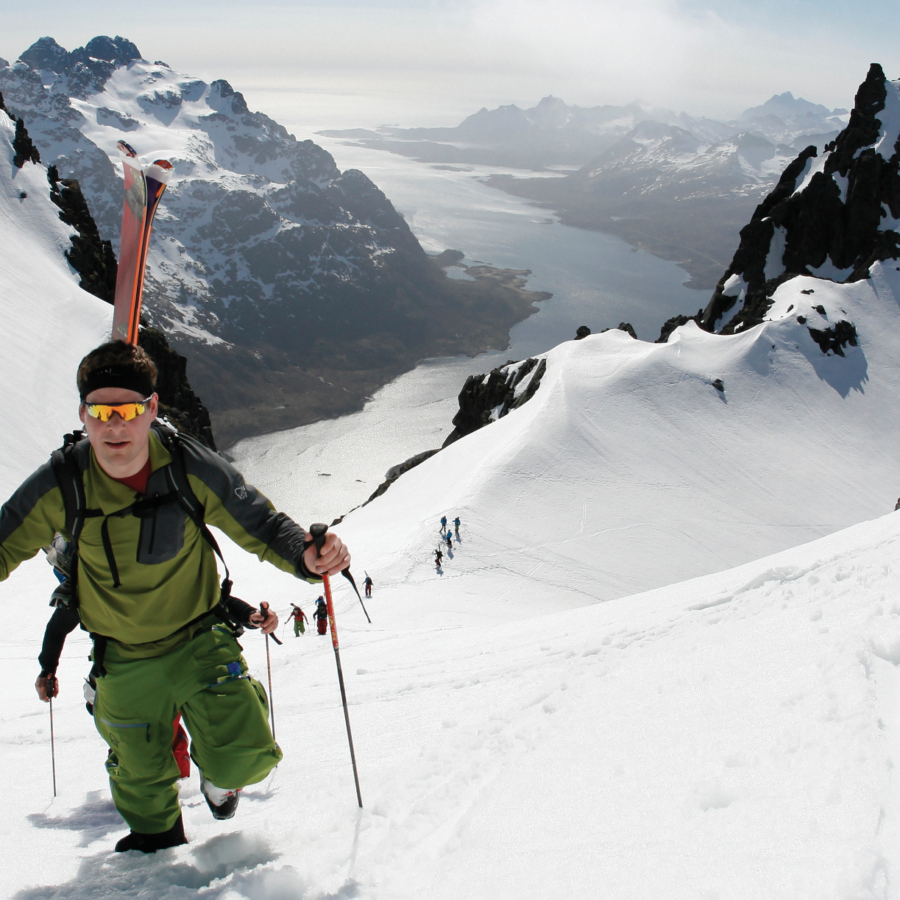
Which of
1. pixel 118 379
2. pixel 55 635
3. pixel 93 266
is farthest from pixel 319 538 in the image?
pixel 93 266

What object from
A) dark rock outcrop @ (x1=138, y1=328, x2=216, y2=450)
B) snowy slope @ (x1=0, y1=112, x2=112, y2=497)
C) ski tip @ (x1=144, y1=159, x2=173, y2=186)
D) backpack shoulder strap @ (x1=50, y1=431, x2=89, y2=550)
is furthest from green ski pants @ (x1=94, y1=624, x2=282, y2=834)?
dark rock outcrop @ (x1=138, y1=328, x2=216, y2=450)

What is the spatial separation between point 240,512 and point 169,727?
4.73ft

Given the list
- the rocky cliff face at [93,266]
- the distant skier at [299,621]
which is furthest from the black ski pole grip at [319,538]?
the rocky cliff face at [93,266]

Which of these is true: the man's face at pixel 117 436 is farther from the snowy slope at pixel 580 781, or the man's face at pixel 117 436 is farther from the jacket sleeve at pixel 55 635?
the snowy slope at pixel 580 781

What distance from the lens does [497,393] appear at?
198 feet

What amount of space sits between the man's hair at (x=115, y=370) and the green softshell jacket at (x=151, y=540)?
0.38m

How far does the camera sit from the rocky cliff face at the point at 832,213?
72.8 metres

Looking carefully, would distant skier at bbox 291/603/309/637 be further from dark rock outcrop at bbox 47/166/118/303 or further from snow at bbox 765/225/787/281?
snow at bbox 765/225/787/281

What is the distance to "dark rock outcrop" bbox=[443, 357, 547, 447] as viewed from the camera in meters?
51.2

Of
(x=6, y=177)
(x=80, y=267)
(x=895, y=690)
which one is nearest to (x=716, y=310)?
(x=80, y=267)

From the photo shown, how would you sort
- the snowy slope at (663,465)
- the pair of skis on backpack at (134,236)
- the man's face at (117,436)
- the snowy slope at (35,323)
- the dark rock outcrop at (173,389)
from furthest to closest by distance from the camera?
1. the dark rock outcrop at (173,389)
2. the snowy slope at (35,323)
3. the snowy slope at (663,465)
4. the pair of skis on backpack at (134,236)
5. the man's face at (117,436)

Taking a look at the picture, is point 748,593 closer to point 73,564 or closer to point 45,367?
point 73,564

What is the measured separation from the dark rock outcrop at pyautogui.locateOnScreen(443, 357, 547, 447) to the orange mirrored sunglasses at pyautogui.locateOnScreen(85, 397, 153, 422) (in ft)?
144

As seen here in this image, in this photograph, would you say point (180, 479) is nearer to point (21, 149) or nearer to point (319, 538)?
point (319, 538)
